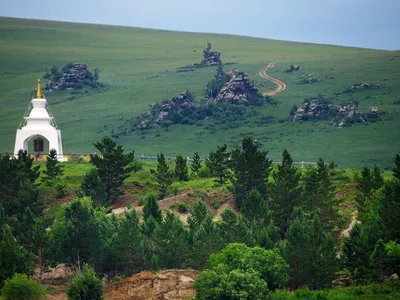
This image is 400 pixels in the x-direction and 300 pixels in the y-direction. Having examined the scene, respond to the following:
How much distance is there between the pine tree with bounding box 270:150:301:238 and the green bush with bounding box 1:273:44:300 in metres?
19.0

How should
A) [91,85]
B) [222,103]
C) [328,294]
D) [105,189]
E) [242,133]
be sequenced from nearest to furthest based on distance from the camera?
[328,294]
[105,189]
[242,133]
[222,103]
[91,85]

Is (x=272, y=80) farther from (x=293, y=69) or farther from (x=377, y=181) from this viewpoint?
(x=377, y=181)

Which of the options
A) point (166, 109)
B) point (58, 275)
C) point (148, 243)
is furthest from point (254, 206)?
point (166, 109)

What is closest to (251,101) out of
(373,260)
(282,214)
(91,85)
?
(91,85)

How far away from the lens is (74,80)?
17550cm

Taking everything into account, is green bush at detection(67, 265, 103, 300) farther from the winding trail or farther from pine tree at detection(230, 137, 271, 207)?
pine tree at detection(230, 137, 271, 207)

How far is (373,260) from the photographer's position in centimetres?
6144

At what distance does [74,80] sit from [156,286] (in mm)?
115515

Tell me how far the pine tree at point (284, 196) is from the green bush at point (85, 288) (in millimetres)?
17170

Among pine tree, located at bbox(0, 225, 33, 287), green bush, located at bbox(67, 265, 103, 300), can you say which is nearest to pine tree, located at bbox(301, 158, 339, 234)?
green bush, located at bbox(67, 265, 103, 300)

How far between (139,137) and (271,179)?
2301 inches

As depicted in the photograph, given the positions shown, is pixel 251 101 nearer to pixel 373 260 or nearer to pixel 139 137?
pixel 139 137

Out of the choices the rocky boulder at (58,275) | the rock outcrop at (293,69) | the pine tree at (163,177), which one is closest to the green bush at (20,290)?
the rocky boulder at (58,275)

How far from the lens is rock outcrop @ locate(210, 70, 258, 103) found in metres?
156
